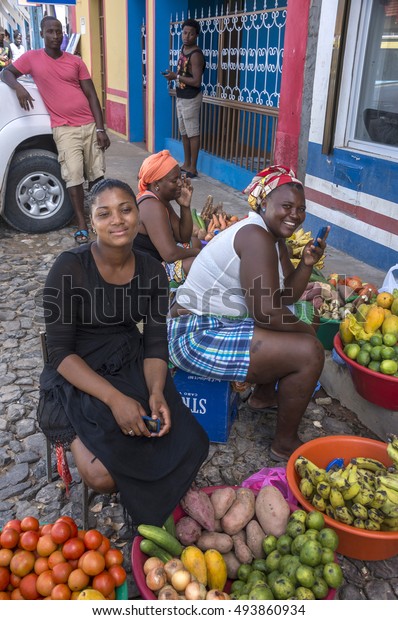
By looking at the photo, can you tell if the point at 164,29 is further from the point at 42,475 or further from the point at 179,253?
the point at 42,475

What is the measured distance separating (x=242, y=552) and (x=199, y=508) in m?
0.23

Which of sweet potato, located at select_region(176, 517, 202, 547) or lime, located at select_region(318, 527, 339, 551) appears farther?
sweet potato, located at select_region(176, 517, 202, 547)

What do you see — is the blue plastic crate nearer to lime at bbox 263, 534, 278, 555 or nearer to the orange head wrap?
lime at bbox 263, 534, 278, 555

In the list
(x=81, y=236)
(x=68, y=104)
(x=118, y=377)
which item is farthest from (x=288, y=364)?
(x=68, y=104)

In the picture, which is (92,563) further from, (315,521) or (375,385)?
(375,385)

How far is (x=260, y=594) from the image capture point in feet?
5.83

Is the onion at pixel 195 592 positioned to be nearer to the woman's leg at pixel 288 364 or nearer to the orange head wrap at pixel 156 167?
the woman's leg at pixel 288 364

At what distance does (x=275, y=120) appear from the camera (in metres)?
6.84

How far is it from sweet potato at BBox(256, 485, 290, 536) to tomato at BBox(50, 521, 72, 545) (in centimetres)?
76

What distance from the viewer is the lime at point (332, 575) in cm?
185

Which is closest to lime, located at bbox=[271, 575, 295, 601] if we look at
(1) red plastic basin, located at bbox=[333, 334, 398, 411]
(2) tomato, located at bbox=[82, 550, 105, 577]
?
(2) tomato, located at bbox=[82, 550, 105, 577]

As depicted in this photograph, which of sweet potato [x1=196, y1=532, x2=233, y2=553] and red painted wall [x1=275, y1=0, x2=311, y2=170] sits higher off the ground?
red painted wall [x1=275, y1=0, x2=311, y2=170]

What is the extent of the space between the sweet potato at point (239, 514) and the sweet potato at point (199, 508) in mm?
60

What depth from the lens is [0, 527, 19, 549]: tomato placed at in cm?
181
